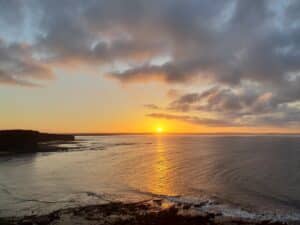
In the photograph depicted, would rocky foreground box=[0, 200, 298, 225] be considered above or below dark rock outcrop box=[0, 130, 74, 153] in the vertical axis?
below

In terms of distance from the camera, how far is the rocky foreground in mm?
18141

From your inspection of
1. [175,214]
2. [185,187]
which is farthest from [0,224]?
[185,187]

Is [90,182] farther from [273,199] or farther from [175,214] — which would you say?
[273,199]

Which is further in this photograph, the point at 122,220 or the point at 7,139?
the point at 7,139

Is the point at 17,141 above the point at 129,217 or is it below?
above

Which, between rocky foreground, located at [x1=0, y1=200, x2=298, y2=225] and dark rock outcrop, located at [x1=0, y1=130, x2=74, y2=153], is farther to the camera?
dark rock outcrop, located at [x1=0, y1=130, x2=74, y2=153]

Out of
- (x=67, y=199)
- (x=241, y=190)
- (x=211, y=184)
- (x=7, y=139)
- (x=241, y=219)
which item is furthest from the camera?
(x=7, y=139)

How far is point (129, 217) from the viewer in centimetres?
1916

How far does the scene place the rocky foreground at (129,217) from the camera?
18.1 meters

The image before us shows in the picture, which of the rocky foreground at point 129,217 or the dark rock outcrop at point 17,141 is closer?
the rocky foreground at point 129,217

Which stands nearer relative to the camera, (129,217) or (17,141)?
(129,217)

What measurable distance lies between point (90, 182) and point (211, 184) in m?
15.3

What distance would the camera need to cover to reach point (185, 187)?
31766mm

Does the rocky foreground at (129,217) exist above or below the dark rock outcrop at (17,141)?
below
